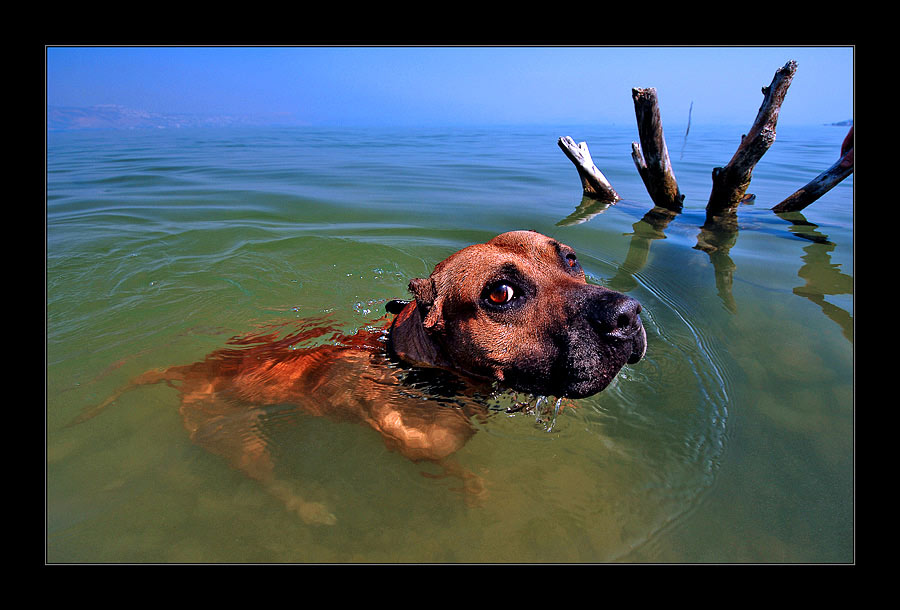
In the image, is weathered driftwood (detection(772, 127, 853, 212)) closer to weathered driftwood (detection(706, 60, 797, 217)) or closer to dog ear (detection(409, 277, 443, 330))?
weathered driftwood (detection(706, 60, 797, 217))

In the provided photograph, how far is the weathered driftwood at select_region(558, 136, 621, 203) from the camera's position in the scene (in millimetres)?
10578

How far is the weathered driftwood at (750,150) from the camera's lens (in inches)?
299

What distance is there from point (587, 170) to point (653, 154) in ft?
4.71

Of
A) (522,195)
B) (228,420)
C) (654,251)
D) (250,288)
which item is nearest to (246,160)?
(522,195)

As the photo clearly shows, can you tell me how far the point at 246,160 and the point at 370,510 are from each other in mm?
17258

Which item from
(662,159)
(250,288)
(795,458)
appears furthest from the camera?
(662,159)

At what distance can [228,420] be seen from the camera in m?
3.78

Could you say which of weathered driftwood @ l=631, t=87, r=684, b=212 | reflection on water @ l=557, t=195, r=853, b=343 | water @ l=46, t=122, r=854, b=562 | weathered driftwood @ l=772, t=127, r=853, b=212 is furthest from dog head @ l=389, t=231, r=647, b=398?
weathered driftwood @ l=772, t=127, r=853, b=212

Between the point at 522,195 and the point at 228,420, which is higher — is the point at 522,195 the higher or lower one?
the higher one

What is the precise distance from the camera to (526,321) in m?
3.05

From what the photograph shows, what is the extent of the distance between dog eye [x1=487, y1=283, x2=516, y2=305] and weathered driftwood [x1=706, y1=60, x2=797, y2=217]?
23.8 ft

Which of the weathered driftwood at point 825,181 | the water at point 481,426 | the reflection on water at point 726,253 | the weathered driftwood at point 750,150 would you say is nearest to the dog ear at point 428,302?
the water at point 481,426

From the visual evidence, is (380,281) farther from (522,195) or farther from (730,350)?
(522,195)

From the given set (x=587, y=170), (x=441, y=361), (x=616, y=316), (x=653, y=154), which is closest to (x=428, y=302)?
(x=441, y=361)
